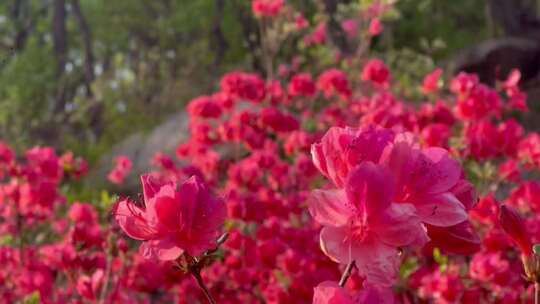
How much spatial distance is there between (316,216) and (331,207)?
3cm

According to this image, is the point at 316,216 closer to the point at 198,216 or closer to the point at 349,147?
the point at 349,147

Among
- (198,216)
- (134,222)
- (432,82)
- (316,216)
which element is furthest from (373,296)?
(432,82)

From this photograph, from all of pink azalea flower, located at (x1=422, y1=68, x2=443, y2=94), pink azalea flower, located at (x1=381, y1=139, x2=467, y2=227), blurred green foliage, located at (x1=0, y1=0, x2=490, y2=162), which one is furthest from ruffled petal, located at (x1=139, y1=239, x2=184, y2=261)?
blurred green foliage, located at (x1=0, y1=0, x2=490, y2=162)

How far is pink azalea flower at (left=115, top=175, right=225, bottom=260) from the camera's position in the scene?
122 centimetres

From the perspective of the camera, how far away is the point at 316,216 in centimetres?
113

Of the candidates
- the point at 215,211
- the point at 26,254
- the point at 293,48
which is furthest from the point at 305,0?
the point at 215,211

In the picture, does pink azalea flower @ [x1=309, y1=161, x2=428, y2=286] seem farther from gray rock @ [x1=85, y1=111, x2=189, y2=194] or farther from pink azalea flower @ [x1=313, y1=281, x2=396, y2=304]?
gray rock @ [x1=85, y1=111, x2=189, y2=194]

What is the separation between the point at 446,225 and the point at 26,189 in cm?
270

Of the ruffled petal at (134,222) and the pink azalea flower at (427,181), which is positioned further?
the ruffled petal at (134,222)

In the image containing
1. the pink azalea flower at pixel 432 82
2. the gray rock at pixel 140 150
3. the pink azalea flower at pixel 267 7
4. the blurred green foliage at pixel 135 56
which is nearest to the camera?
the pink azalea flower at pixel 432 82

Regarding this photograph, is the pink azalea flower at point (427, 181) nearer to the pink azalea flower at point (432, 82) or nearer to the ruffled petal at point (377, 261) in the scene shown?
the ruffled petal at point (377, 261)

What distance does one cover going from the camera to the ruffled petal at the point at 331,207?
113 centimetres

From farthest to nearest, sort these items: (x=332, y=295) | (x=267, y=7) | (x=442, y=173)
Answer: (x=267, y=7) < (x=442, y=173) < (x=332, y=295)

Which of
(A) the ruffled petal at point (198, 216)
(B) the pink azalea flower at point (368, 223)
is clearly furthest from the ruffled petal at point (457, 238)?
(A) the ruffled petal at point (198, 216)
